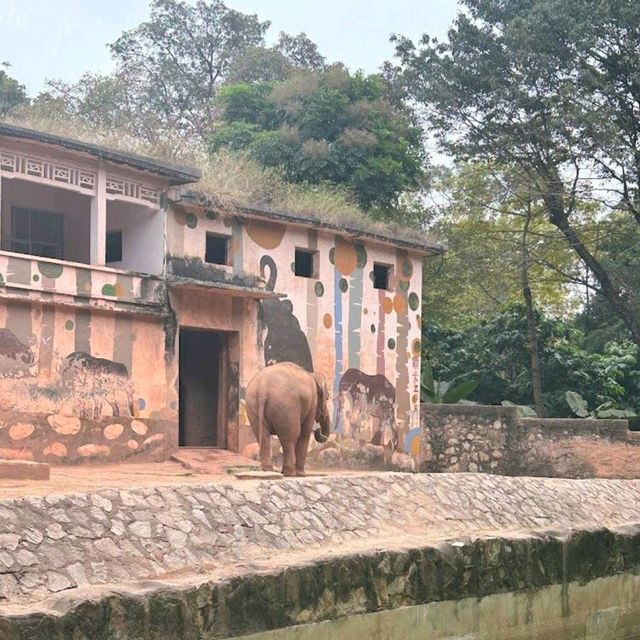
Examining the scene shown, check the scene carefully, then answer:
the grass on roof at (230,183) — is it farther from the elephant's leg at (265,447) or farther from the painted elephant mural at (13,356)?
the elephant's leg at (265,447)

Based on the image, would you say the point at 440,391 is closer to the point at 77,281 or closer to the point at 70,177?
the point at 77,281

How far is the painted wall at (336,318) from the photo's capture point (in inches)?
798

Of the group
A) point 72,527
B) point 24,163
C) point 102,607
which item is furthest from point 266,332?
point 102,607

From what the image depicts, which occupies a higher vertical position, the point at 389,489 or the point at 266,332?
the point at 266,332

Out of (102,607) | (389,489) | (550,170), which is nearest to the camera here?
(102,607)

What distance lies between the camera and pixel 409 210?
34.3 meters

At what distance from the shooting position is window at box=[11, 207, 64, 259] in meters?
20.1

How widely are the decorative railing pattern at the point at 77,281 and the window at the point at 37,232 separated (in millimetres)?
2411

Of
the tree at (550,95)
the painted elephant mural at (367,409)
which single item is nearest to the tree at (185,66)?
the tree at (550,95)

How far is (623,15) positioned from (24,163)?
15101 mm

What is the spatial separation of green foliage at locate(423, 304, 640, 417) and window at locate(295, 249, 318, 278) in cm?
760

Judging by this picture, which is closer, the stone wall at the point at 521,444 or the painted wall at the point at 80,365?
the painted wall at the point at 80,365

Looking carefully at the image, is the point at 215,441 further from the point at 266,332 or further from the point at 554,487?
the point at 554,487

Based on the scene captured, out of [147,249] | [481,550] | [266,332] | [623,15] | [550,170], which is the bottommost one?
[481,550]
